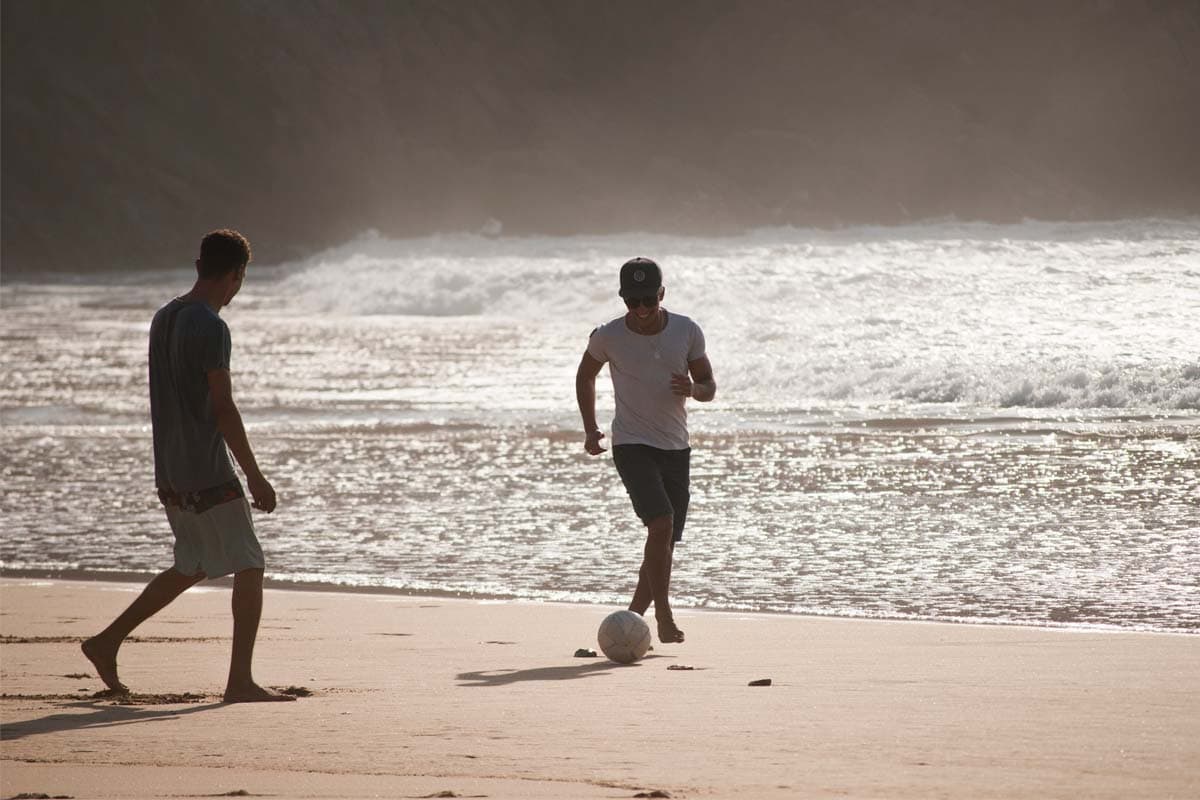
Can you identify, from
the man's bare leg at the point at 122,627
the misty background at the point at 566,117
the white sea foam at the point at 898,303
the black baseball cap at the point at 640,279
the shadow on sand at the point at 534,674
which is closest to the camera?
the man's bare leg at the point at 122,627

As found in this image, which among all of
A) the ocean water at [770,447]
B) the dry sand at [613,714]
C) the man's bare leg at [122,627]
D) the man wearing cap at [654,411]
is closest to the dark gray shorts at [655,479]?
the man wearing cap at [654,411]

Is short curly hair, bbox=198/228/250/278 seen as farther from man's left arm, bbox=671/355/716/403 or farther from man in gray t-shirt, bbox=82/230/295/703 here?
man's left arm, bbox=671/355/716/403

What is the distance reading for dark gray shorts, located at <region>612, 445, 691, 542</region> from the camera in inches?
250

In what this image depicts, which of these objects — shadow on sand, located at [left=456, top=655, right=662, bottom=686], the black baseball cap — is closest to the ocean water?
shadow on sand, located at [left=456, top=655, right=662, bottom=686]

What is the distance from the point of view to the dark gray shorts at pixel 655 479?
250 inches

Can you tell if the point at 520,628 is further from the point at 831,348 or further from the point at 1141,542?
the point at 831,348

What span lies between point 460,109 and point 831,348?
8415 cm

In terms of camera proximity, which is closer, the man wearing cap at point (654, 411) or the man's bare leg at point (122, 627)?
the man's bare leg at point (122, 627)

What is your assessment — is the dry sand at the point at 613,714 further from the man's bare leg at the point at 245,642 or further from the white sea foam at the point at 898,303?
the white sea foam at the point at 898,303

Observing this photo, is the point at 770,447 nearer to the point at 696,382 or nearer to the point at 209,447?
the point at 696,382

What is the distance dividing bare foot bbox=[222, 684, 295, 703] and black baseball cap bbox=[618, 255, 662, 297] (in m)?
1.92

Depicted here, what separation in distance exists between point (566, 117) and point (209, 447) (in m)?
96.5

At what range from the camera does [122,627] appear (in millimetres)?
5348

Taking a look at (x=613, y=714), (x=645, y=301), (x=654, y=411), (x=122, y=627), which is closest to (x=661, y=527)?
(x=654, y=411)
